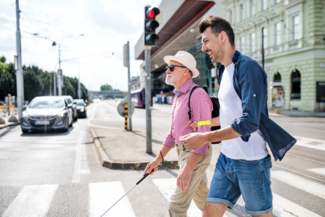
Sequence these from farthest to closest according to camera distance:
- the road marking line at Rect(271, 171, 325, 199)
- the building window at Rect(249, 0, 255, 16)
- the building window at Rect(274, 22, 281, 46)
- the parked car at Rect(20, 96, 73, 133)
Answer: the building window at Rect(249, 0, 255, 16) → the building window at Rect(274, 22, 281, 46) → the parked car at Rect(20, 96, 73, 133) → the road marking line at Rect(271, 171, 325, 199)

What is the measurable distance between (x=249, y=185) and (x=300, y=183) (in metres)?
3.41

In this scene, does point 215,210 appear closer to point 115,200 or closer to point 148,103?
point 115,200

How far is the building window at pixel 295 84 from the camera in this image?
26438 mm

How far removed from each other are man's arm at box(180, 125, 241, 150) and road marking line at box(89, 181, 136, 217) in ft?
6.52

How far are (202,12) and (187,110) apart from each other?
45.5 metres

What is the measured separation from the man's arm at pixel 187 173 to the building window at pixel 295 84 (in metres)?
27.0

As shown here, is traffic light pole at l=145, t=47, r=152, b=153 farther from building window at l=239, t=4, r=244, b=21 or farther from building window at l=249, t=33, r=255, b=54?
building window at l=239, t=4, r=244, b=21

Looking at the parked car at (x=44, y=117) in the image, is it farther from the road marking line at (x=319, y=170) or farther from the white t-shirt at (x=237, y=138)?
the white t-shirt at (x=237, y=138)

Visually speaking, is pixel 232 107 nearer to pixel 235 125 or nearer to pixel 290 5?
pixel 235 125

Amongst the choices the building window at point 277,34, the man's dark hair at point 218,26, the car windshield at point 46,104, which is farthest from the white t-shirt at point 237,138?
the building window at point 277,34

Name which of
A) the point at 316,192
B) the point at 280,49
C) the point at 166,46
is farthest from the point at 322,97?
the point at 166,46

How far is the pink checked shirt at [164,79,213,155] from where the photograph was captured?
236 cm

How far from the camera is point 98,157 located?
22.7ft

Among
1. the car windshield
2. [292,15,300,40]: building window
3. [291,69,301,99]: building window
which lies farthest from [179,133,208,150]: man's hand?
[292,15,300,40]: building window
